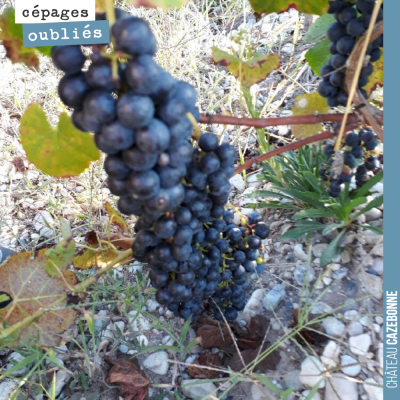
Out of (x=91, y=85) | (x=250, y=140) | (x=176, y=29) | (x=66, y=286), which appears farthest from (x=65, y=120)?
(x=176, y=29)

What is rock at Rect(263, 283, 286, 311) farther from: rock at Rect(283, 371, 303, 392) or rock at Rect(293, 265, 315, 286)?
rock at Rect(283, 371, 303, 392)

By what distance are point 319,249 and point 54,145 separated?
0.86 meters

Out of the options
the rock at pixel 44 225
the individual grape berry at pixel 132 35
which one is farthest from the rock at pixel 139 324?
the individual grape berry at pixel 132 35

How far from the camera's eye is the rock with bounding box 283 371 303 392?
45.2 inches

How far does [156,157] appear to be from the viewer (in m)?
0.76

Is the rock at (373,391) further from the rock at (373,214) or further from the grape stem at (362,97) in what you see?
the grape stem at (362,97)

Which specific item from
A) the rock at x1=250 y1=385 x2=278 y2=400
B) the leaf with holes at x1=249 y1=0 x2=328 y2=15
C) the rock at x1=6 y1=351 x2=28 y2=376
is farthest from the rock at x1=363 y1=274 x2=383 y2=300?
the rock at x1=6 y1=351 x2=28 y2=376

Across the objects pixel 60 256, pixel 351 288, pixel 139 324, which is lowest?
pixel 139 324

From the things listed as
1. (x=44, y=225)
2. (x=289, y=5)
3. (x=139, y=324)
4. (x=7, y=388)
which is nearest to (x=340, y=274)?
(x=139, y=324)

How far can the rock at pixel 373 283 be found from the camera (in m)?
1.24

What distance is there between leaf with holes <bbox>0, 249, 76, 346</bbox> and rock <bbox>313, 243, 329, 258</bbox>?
2.44 ft

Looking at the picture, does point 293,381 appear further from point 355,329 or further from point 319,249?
point 319,249

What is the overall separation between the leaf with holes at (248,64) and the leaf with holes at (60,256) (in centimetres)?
59

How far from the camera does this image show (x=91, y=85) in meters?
0.71
